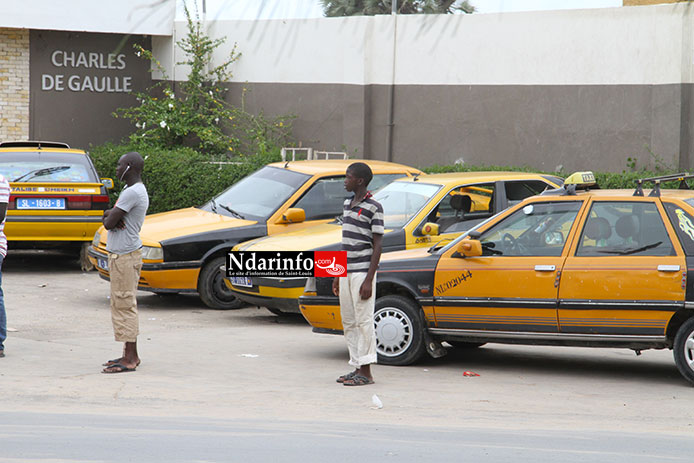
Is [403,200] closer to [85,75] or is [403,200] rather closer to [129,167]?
[129,167]

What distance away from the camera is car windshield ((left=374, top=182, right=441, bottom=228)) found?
35.1ft

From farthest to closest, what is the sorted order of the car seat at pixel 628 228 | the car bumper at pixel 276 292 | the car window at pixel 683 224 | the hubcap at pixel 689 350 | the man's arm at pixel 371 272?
the car bumper at pixel 276 292, the car seat at pixel 628 228, the car window at pixel 683 224, the hubcap at pixel 689 350, the man's arm at pixel 371 272

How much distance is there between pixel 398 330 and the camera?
337 inches

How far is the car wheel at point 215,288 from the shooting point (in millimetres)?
11672

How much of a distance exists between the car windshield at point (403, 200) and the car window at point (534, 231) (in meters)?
2.25

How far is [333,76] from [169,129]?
3.73m

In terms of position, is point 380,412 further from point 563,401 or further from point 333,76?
point 333,76

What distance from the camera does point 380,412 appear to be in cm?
693

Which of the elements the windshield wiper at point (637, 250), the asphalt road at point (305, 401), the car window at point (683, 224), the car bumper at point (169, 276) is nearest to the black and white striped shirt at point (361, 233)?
the asphalt road at point (305, 401)

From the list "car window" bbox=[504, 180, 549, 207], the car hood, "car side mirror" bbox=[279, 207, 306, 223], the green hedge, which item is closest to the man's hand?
the car hood

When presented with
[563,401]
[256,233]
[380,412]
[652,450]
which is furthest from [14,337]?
[652,450]

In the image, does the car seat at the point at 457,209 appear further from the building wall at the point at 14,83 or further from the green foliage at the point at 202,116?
the building wall at the point at 14,83

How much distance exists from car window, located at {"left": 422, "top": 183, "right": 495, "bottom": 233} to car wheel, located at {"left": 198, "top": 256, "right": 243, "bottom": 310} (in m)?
2.69

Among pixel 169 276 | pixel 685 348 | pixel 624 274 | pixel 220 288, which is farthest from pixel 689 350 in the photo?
pixel 169 276
